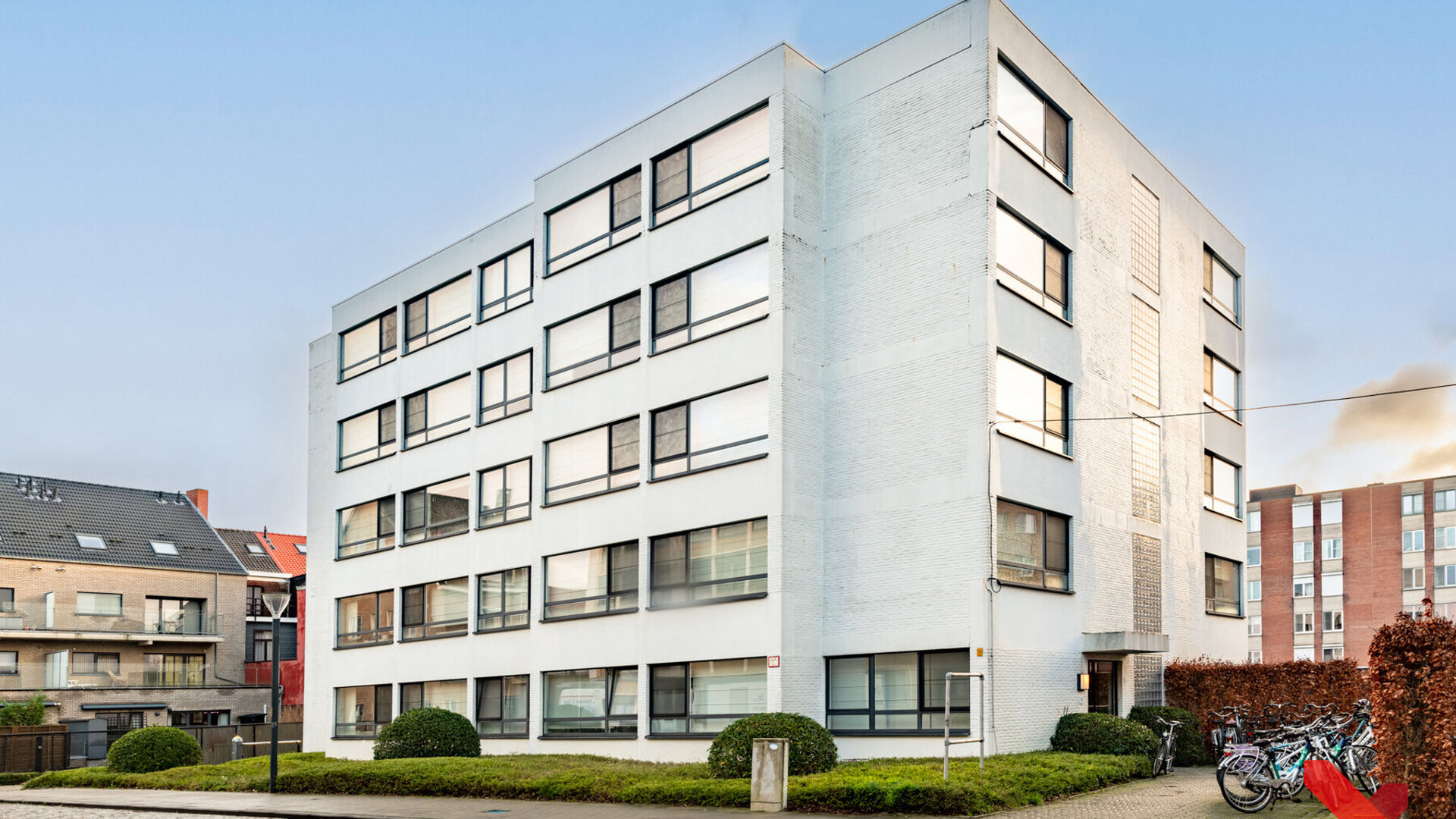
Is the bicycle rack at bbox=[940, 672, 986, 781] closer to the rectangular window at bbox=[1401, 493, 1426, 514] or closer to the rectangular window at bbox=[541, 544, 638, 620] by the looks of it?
the rectangular window at bbox=[541, 544, 638, 620]

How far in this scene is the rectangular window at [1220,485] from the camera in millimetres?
32531

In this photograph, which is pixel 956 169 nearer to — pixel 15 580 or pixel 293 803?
pixel 293 803

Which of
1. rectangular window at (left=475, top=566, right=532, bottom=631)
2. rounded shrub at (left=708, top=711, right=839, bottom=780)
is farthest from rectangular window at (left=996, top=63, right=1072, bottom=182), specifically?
rectangular window at (left=475, top=566, right=532, bottom=631)

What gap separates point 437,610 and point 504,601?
11.3 feet

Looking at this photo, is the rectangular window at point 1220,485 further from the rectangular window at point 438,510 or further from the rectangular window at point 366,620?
the rectangular window at point 366,620

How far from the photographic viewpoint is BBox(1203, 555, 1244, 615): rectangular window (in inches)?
1258

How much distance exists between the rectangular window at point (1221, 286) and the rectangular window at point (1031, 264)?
30.4ft

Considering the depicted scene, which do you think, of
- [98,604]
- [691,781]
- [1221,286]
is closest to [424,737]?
[691,781]

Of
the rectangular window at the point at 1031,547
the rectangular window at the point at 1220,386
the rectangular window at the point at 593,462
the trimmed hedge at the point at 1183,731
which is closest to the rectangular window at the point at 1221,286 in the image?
the rectangular window at the point at 1220,386

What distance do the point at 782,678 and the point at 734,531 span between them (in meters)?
3.25

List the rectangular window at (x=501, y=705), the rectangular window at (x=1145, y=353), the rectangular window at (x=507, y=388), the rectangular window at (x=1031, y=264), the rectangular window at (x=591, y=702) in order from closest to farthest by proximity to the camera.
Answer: the rectangular window at (x=1031, y=264)
the rectangular window at (x=591, y=702)
the rectangular window at (x=1145, y=353)
the rectangular window at (x=501, y=705)
the rectangular window at (x=507, y=388)

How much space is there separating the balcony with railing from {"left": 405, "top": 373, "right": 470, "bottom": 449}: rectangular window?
79.3 ft

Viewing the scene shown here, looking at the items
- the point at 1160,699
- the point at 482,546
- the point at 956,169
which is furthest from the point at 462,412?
the point at 1160,699

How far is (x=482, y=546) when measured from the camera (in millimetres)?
32719
